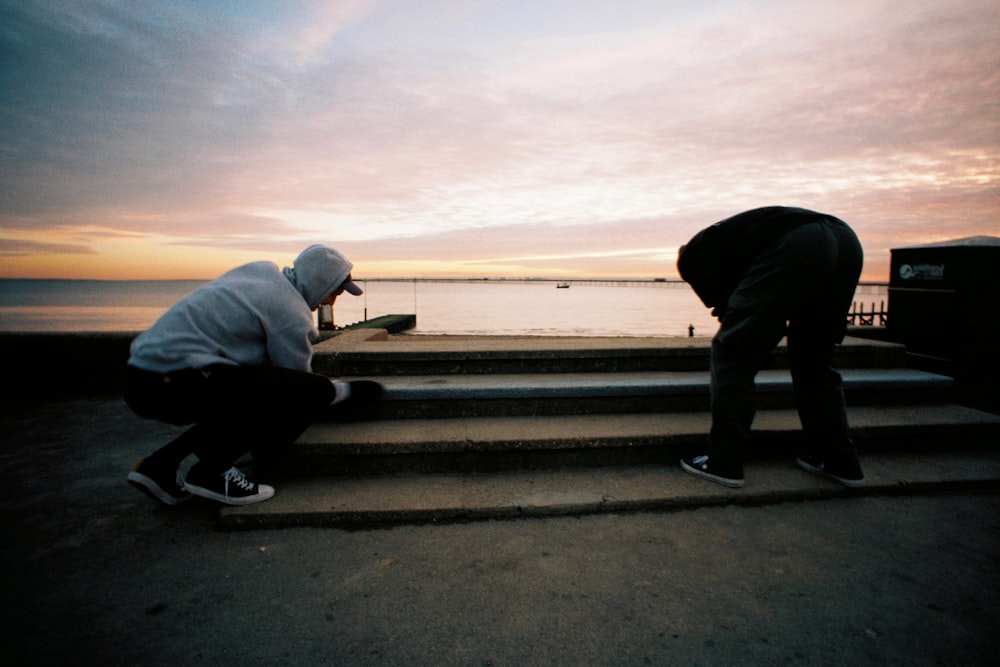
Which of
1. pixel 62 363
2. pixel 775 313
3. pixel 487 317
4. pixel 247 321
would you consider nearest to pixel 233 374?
pixel 247 321

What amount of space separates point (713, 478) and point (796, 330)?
93cm

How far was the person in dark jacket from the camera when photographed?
2482 mm

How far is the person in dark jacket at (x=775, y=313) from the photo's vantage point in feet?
8.14

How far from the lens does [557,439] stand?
9.53ft

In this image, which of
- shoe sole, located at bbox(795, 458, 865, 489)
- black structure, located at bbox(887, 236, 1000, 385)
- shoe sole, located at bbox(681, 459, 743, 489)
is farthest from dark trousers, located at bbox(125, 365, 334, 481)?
black structure, located at bbox(887, 236, 1000, 385)

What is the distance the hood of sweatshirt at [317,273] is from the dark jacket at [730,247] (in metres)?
1.93

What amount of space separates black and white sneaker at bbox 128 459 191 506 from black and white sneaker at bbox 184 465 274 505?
0.18 metres

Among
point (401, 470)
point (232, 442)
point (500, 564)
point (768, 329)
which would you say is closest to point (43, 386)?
point (232, 442)

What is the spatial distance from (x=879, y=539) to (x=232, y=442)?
313 cm

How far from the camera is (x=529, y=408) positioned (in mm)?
3338

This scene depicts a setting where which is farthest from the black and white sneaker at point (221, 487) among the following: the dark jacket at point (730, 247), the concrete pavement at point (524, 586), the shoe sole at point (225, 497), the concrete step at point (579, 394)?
the dark jacket at point (730, 247)

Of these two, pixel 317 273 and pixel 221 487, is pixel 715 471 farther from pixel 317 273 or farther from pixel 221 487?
pixel 221 487

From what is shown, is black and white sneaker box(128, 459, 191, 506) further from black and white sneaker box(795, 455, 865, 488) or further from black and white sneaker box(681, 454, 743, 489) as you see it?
black and white sneaker box(795, 455, 865, 488)

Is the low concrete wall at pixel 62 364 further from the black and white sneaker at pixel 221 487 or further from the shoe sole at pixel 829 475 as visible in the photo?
the shoe sole at pixel 829 475
